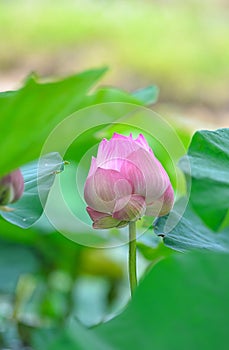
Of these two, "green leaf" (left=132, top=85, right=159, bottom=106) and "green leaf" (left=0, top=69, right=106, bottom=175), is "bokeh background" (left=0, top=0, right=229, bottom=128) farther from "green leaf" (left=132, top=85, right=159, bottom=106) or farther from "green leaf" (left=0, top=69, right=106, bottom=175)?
"green leaf" (left=0, top=69, right=106, bottom=175)

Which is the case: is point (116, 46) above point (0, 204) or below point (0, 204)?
below

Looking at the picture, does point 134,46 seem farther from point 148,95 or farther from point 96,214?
point 96,214

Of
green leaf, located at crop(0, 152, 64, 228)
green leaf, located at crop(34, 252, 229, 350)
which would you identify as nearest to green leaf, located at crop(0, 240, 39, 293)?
green leaf, located at crop(0, 152, 64, 228)

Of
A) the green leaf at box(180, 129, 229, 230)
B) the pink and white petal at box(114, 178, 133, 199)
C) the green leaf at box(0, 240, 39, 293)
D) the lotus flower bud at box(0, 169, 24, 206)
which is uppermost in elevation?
the lotus flower bud at box(0, 169, 24, 206)

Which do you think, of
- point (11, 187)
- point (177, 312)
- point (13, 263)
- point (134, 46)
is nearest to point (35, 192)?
point (11, 187)

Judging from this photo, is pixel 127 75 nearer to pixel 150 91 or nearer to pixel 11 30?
pixel 11 30

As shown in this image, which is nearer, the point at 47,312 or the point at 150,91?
the point at 150,91

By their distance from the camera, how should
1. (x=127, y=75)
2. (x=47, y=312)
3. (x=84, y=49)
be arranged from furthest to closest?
(x=84, y=49), (x=127, y=75), (x=47, y=312)

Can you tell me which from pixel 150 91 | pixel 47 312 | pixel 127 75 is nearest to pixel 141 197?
pixel 150 91
